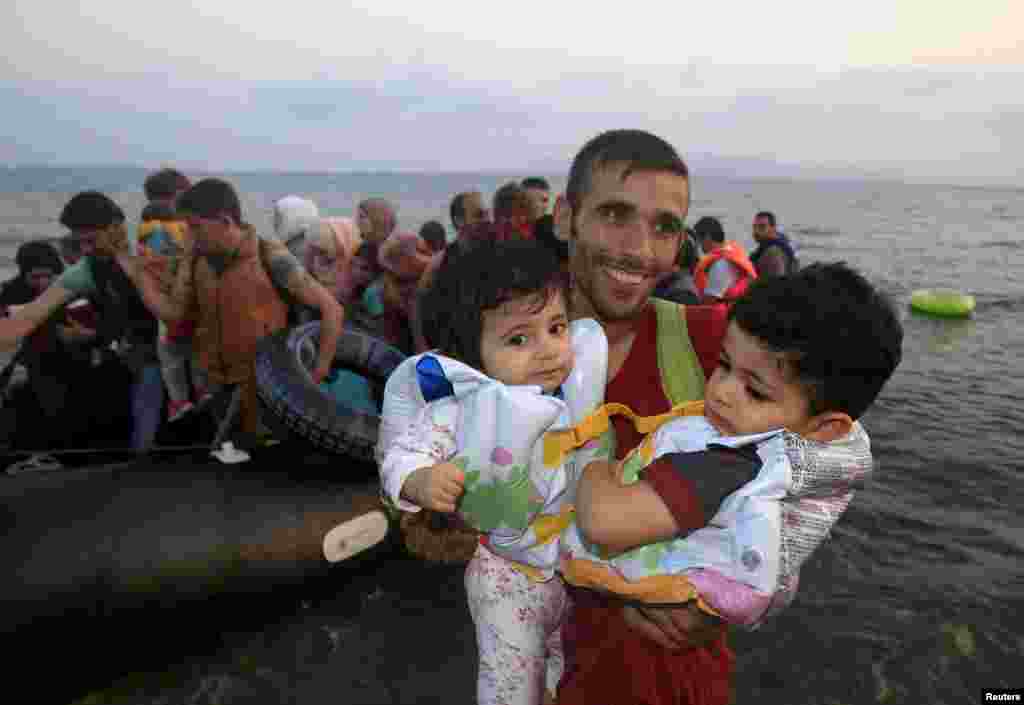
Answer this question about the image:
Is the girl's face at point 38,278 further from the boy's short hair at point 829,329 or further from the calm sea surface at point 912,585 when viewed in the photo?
the boy's short hair at point 829,329

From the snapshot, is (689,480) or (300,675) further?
(300,675)

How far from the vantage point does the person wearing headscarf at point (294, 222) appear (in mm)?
6902

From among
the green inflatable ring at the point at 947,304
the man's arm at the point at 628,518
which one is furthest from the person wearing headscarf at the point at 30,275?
the green inflatable ring at the point at 947,304

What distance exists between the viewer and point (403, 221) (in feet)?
173

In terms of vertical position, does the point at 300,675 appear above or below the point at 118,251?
below

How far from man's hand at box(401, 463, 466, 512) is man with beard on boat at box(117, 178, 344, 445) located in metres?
3.28

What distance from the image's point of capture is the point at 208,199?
428cm

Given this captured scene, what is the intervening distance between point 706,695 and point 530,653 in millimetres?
533

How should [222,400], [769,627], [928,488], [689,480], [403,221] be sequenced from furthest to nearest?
[403,221], [928,488], [769,627], [222,400], [689,480]

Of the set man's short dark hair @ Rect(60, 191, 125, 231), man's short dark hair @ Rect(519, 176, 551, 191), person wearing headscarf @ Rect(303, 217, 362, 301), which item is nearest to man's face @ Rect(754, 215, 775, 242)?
man's short dark hair @ Rect(519, 176, 551, 191)

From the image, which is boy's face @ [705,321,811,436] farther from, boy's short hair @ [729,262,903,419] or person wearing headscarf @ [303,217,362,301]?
person wearing headscarf @ [303,217,362,301]

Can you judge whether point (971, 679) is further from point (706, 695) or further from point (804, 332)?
point (804, 332)

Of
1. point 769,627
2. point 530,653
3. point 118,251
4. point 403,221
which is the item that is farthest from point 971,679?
point 403,221

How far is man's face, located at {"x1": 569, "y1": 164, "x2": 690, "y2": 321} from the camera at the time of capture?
2.00 meters
